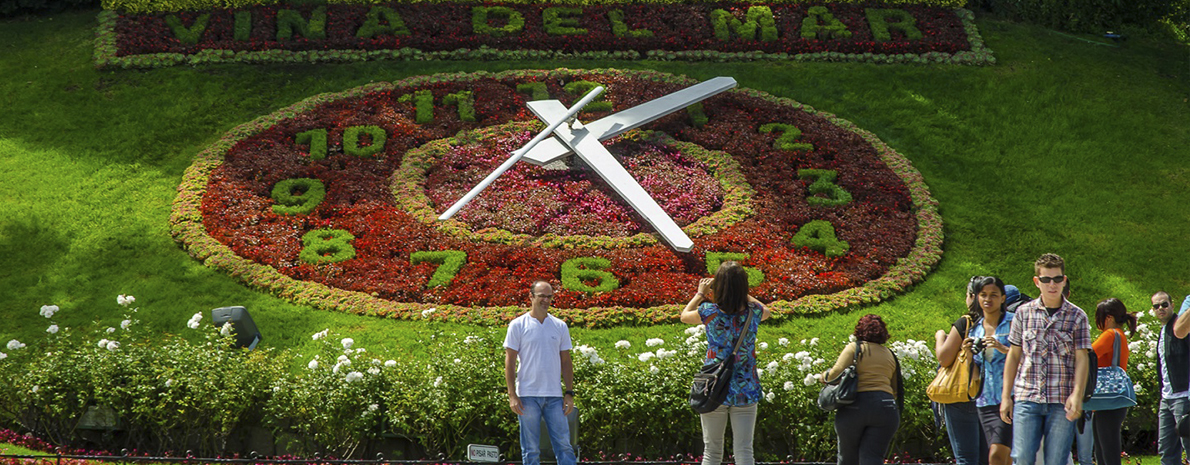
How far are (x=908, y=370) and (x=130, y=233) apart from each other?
7824mm

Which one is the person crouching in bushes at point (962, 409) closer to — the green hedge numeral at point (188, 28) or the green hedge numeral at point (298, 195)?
the green hedge numeral at point (298, 195)

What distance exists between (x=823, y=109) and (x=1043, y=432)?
888cm

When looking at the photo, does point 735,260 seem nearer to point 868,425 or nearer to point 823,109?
point 823,109

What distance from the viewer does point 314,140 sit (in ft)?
42.3

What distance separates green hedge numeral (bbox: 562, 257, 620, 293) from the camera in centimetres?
1038

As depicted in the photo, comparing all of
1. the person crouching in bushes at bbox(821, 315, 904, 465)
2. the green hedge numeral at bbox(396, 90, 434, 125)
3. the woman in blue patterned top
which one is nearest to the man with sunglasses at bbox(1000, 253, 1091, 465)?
the person crouching in bushes at bbox(821, 315, 904, 465)

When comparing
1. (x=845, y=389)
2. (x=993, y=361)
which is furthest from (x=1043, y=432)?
(x=845, y=389)

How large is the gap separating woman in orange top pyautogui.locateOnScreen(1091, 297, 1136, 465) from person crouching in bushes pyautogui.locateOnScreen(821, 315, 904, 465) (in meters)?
1.39

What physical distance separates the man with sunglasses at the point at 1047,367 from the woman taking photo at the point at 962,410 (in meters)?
0.46

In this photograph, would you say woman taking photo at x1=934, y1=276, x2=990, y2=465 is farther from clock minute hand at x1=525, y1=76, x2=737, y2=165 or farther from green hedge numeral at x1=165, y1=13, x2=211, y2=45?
green hedge numeral at x1=165, y1=13, x2=211, y2=45

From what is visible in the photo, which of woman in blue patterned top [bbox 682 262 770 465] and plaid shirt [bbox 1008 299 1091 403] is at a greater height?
plaid shirt [bbox 1008 299 1091 403]

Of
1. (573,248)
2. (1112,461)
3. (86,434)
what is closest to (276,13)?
(573,248)

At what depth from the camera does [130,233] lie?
11.3m

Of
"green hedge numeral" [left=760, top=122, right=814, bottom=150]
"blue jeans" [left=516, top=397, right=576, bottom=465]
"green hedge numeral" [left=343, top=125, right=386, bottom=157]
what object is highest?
"green hedge numeral" [left=760, top=122, right=814, bottom=150]
